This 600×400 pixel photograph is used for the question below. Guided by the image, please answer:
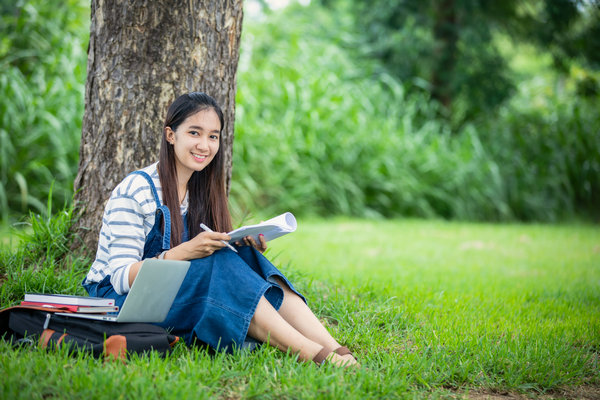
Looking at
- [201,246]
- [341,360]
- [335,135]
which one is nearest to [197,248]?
[201,246]

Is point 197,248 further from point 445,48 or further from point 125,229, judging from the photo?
point 445,48

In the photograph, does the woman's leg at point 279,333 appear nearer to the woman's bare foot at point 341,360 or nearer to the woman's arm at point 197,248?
the woman's bare foot at point 341,360

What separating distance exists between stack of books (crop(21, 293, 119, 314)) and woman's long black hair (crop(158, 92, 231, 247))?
414 mm

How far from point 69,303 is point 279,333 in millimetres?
917

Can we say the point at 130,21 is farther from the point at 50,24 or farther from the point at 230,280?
the point at 50,24

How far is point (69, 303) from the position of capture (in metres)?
2.44

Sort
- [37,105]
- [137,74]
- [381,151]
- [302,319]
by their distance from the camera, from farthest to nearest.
A: [381,151] < [37,105] < [137,74] < [302,319]

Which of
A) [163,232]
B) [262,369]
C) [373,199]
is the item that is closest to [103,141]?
[163,232]

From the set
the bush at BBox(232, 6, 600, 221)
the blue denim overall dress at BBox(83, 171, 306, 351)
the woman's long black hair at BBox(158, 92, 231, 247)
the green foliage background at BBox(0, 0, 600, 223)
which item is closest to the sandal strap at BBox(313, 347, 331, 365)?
the blue denim overall dress at BBox(83, 171, 306, 351)

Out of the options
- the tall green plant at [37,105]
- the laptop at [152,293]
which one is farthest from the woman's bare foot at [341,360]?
the tall green plant at [37,105]

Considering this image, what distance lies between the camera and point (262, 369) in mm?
2352

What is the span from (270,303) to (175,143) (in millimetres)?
884

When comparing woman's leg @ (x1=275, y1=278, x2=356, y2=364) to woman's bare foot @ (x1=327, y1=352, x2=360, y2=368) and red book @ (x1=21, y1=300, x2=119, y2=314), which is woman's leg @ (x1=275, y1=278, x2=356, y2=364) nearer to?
woman's bare foot @ (x1=327, y1=352, x2=360, y2=368)

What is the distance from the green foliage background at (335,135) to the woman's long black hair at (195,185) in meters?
3.18
